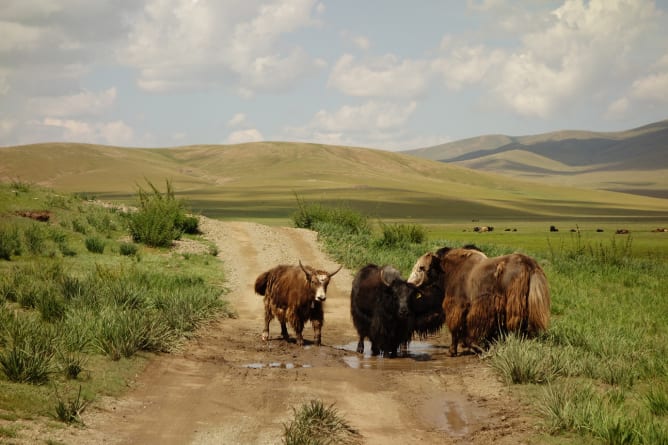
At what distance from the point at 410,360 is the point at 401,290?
1357 mm

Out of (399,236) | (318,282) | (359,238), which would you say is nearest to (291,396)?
(318,282)

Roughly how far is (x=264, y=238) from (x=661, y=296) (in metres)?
18.9

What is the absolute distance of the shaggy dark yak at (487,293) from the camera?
42.2 feet

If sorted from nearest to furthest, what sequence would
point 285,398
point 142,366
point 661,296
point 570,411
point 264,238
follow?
point 570,411 → point 285,398 → point 142,366 → point 661,296 → point 264,238

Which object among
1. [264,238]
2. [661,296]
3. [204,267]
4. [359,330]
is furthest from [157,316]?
[264,238]

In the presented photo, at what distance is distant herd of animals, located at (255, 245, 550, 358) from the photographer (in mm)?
12961

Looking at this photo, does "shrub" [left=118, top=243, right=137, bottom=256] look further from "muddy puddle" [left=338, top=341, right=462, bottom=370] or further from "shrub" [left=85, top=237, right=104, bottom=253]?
"muddy puddle" [left=338, top=341, right=462, bottom=370]

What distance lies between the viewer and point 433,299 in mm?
15016

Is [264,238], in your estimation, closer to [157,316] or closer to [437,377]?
[157,316]

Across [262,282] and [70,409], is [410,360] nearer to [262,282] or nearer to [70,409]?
[262,282]

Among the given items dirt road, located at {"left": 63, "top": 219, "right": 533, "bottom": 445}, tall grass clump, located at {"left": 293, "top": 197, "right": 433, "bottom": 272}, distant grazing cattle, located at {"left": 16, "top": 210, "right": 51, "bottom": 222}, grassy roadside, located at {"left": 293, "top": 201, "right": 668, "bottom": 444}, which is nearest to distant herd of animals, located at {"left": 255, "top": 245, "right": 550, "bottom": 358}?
dirt road, located at {"left": 63, "top": 219, "right": 533, "bottom": 445}

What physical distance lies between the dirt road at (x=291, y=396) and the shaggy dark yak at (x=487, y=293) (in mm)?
673

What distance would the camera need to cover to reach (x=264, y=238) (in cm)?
3434

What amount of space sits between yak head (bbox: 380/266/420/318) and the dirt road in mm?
1017
